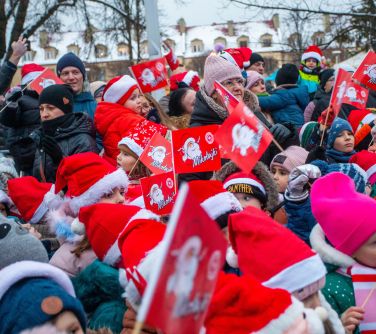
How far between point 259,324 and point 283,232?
51 cm

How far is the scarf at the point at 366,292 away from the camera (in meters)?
3.06

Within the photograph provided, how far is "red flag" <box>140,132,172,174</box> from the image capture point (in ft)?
15.2

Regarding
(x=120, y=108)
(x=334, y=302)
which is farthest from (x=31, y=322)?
(x=120, y=108)

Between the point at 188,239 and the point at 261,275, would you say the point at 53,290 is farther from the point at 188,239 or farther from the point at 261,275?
the point at 188,239

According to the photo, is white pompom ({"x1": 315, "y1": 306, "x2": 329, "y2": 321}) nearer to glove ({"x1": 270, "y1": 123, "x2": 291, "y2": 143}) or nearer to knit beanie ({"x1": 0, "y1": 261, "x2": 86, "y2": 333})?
knit beanie ({"x1": 0, "y1": 261, "x2": 86, "y2": 333})

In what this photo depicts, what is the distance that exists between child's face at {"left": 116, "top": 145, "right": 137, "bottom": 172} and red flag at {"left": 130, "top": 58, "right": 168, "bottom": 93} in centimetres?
205

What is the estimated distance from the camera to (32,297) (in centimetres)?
249

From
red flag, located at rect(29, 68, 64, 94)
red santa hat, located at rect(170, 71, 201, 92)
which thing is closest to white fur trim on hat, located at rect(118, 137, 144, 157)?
Result: red flag, located at rect(29, 68, 64, 94)

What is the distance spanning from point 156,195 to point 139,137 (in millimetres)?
963

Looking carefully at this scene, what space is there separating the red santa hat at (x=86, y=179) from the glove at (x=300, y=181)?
1.05 meters

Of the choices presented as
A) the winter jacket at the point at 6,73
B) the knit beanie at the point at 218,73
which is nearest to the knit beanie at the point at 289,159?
the knit beanie at the point at 218,73

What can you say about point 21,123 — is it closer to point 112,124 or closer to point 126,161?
point 112,124

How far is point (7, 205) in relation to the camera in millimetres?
4492

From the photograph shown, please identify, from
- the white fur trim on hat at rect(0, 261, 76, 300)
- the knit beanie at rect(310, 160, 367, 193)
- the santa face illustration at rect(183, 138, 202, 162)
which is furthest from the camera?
the knit beanie at rect(310, 160, 367, 193)
